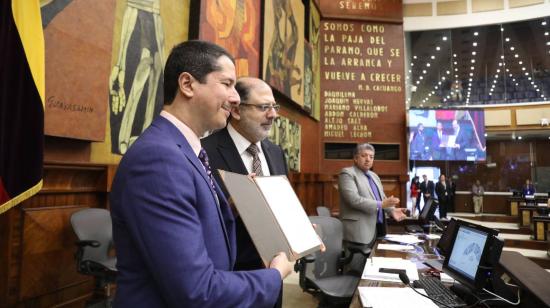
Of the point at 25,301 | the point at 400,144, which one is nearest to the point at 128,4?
the point at 25,301

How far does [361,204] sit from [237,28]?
2.59 metres

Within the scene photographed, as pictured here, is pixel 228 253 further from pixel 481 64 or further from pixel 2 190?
pixel 481 64

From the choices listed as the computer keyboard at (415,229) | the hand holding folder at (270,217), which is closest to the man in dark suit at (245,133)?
the hand holding folder at (270,217)

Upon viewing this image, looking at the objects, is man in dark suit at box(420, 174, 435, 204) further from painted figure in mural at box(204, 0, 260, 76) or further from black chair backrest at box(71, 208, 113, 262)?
black chair backrest at box(71, 208, 113, 262)

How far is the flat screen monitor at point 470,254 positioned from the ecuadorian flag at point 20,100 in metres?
2.26

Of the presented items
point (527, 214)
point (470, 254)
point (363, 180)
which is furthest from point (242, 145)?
point (527, 214)

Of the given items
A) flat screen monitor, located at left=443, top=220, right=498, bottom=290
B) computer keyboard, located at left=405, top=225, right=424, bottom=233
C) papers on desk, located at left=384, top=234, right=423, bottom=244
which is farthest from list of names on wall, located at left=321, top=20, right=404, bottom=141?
flat screen monitor, located at left=443, top=220, right=498, bottom=290

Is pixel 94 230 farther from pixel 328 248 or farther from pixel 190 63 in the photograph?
pixel 190 63

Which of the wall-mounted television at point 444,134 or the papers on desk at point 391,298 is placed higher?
the wall-mounted television at point 444,134

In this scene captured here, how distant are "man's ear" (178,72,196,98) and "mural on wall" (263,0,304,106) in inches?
174

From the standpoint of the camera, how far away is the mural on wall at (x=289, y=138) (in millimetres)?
6160

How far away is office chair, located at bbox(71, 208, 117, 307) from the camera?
2596 mm

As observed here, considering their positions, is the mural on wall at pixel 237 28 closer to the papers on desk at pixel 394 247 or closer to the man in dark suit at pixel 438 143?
the papers on desk at pixel 394 247

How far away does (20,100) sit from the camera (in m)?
1.98
